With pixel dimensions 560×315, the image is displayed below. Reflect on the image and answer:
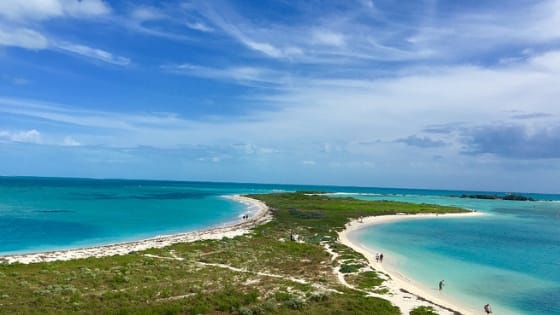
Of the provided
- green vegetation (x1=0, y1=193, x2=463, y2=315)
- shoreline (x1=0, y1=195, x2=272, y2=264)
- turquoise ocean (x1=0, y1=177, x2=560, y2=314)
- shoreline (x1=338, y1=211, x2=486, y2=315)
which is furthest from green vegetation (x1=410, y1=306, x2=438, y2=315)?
shoreline (x1=0, y1=195, x2=272, y2=264)

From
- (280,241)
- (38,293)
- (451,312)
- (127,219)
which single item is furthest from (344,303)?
(127,219)

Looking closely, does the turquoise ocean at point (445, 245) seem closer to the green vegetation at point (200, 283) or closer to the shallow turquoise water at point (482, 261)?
the shallow turquoise water at point (482, 261)

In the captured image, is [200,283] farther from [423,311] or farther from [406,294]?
[423,311]

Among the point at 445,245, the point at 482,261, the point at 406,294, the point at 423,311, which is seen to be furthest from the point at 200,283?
the point at 445,245

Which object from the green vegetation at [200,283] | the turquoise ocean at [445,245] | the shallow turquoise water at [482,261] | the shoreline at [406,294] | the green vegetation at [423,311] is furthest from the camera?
the turquoise ocean at [445,245]

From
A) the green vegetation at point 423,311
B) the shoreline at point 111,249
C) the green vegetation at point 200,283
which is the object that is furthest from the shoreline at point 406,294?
the shoreline at point 111,249

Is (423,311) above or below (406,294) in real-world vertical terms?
above

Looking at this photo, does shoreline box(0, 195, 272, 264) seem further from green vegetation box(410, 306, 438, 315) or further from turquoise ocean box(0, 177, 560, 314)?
green vegetation box(410, 306, 438, 315)

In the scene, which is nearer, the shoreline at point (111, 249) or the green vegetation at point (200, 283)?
the green vegetation at point (200, 283)
